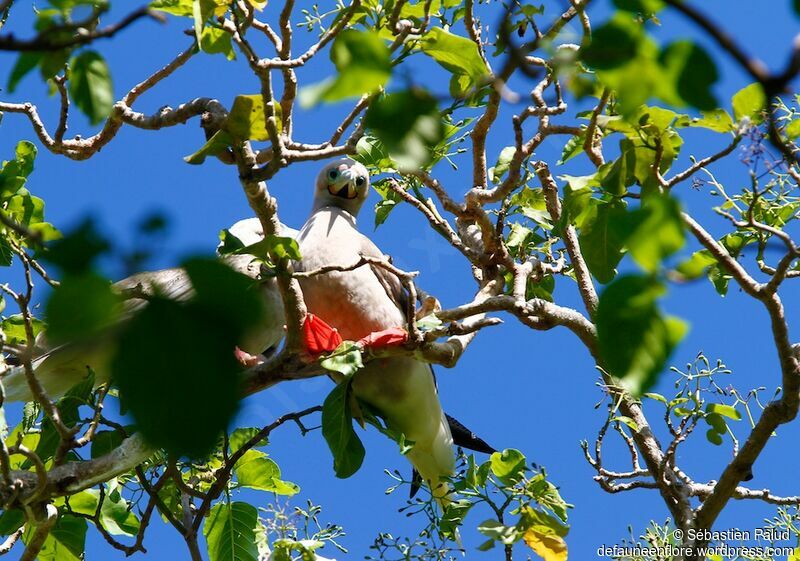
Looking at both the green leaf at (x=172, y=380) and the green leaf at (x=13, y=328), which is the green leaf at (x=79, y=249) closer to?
the green leaf at (x=172, y=380)

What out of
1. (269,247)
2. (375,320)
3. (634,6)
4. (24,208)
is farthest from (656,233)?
(375,320)

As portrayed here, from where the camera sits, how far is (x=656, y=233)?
113cm

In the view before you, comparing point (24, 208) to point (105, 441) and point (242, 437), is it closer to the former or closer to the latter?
point (105, 441)

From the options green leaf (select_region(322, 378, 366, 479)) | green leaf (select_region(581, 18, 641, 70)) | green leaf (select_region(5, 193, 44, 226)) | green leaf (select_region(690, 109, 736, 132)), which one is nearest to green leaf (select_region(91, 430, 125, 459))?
green leaf (select_region(322, 378, 366, 479))

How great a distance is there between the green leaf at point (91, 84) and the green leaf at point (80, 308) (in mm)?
944

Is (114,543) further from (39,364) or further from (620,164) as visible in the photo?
(620,164)

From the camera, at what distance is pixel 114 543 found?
418cm

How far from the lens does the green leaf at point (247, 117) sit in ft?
10.4

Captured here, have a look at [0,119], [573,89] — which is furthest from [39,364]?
[573,89]

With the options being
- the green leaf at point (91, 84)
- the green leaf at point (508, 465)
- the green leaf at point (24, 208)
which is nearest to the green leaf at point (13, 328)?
the green leaf at point (24, 208)

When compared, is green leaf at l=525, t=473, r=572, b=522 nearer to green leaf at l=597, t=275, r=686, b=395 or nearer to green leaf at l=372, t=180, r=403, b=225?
green leaf at l=372, t=180, r=403, b=225

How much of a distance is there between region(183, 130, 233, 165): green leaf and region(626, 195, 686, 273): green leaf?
6.98 feet

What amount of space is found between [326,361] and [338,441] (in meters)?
0.75

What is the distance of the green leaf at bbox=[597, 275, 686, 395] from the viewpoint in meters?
1.22
